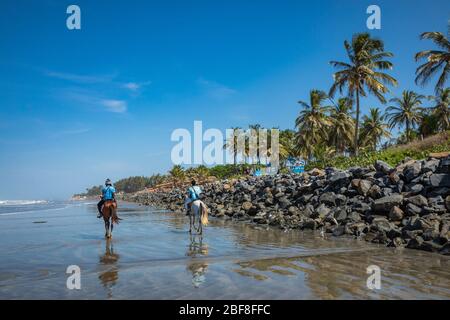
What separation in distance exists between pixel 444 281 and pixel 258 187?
2242 centimetres

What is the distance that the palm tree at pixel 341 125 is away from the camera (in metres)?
62.0

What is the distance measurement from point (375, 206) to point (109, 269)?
1101cm

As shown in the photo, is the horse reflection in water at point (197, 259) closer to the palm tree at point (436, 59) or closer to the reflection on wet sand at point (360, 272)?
the reflection on wet sand at point (360, 272)

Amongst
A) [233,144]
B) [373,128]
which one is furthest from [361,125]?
[233,144]

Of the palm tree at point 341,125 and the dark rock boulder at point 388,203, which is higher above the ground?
the palm tree at point 341,125

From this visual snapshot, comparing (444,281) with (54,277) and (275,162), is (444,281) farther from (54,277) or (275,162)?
(275,162)

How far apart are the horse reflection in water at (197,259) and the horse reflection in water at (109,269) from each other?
1.67 m

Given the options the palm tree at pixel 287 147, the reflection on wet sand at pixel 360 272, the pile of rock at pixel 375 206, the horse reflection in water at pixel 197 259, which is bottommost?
the horse reflection in water at pixel 197 259

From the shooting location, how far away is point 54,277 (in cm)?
799

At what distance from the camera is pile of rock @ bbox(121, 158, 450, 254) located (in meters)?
12.0

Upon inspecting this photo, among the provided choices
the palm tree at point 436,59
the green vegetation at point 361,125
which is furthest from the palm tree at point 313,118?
the palm tree at point 436,59

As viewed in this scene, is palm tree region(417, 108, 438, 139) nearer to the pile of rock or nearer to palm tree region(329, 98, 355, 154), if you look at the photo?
palm tree region(329, 98, 355, 154)

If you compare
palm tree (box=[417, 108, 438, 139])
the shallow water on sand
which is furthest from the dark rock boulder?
palm tree (box=[417, 108, 438, 139])
